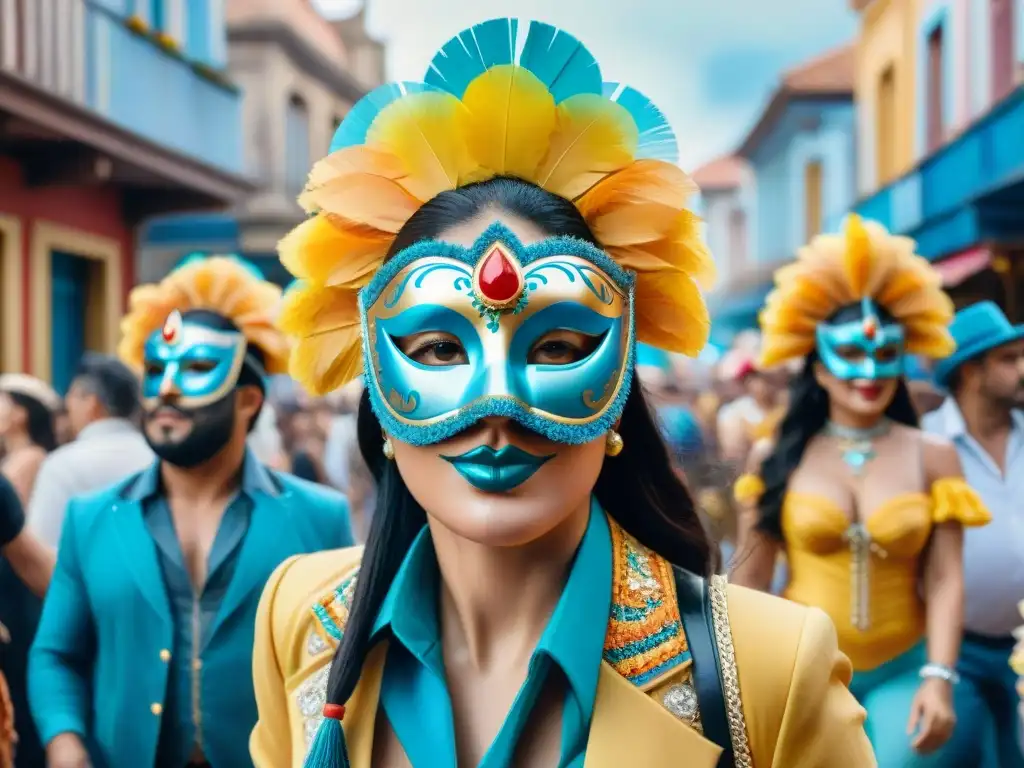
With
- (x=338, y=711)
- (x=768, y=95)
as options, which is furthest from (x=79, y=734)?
(x=768, y=95)

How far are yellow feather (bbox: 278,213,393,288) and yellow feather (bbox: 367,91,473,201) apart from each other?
0.39 ft

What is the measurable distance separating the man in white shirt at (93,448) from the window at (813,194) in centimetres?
2311

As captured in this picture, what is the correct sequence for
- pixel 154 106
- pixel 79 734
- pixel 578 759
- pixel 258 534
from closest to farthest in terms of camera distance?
pixel 578 759 → pixel 79 734 → pixel 258 534 → pixel 154 106

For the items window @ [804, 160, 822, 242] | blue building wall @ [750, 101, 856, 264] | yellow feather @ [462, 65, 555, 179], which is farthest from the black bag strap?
window @ [804, 160, 822, 242]

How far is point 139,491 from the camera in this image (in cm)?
346

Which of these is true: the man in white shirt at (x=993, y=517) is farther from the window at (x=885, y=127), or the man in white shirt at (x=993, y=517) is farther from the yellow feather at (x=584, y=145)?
the window at (x=885, y=127)

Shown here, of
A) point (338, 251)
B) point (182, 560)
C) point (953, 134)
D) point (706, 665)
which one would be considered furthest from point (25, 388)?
point (953, 134)

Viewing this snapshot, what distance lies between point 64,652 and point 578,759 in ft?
6.46

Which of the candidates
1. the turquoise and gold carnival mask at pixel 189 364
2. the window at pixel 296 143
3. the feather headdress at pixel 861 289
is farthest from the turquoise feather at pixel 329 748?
the window at pixel 296 143

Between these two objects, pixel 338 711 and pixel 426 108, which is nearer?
pixel 338 711

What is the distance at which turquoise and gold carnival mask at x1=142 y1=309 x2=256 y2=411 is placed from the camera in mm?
3447

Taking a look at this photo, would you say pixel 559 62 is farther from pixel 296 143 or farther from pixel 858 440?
pixel 296 143

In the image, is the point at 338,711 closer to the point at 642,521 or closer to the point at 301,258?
the point at 642,521

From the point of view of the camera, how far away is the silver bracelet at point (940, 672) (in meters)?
3.63
